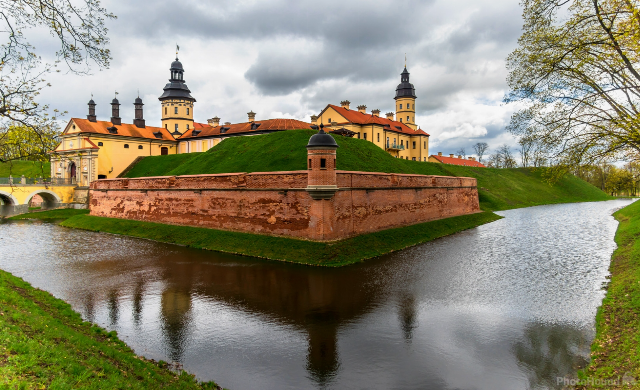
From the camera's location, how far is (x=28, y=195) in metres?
37.3

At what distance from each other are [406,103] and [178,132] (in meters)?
35.4

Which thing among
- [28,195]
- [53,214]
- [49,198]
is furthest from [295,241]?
[49,198]

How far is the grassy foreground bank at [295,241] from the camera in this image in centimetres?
1574

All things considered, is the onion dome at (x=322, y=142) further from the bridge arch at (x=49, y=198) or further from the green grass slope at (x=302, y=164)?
the bridge arch at (x=49, y=198)

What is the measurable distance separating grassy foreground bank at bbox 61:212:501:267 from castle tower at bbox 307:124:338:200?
7.36 feet

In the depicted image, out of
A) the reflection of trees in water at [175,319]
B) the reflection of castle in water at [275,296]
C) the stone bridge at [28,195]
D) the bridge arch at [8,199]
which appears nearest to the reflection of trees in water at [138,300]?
the reflection of castle in water at [275,296]

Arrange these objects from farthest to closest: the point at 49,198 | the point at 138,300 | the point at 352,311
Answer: the point at 49,198 < the point at 138,300 < the point at 352,311

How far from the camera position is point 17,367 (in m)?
4.71

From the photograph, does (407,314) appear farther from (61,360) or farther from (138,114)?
(138,114)

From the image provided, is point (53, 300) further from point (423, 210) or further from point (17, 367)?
point (423, 210)

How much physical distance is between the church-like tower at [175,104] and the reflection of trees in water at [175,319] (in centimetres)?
4779

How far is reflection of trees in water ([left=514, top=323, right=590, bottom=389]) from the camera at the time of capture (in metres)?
6.81

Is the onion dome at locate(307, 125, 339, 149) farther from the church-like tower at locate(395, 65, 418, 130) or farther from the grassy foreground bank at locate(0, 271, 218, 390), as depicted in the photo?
the church-like tower at locate(395, 65, 418, 130)

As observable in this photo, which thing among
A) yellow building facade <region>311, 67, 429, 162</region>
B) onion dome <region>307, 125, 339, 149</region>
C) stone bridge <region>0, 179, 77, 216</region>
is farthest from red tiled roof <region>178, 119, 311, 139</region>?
onion dome <region>307, 125, 339, 149</region>
